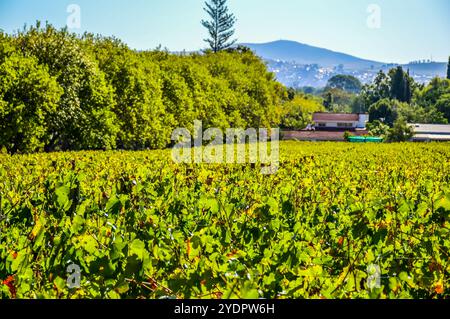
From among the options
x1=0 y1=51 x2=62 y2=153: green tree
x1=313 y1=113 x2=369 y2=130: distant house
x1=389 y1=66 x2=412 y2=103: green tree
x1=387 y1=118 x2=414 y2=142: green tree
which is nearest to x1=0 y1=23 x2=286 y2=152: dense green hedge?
x1=0 y1=51 x2=62 y2=153: green tree

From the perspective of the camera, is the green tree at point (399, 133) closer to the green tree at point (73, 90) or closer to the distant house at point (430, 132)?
the distant house at point (430, 132)

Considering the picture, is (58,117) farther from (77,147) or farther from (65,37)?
(65,37)

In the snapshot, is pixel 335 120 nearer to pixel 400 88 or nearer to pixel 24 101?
pixel 400 88

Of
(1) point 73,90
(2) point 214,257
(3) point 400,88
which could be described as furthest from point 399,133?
(3) point 400,88

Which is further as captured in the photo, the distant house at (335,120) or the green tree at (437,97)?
the green tree at (437,97)

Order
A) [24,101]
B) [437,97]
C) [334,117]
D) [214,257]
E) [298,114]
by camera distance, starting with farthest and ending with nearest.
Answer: [437,97], [334,117], [298,114], [24,101], [214,257]

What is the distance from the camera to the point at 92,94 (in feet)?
113

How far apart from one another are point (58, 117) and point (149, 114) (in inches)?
390

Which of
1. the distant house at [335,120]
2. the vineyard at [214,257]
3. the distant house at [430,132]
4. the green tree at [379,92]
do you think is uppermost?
the green tree at [379,92]

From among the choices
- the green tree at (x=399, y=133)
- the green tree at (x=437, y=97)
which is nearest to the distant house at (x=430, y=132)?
the green tree at (x=399, y=133)

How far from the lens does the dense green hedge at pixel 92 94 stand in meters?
29.0

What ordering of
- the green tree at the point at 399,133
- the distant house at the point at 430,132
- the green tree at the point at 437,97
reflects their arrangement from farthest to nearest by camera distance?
the green tree at the point at 437,97, the distant house at the point at 430,132, the green tree at the point at 399,133

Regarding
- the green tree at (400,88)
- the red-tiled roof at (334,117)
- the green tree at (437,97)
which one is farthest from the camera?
the green tree at (400,88)
